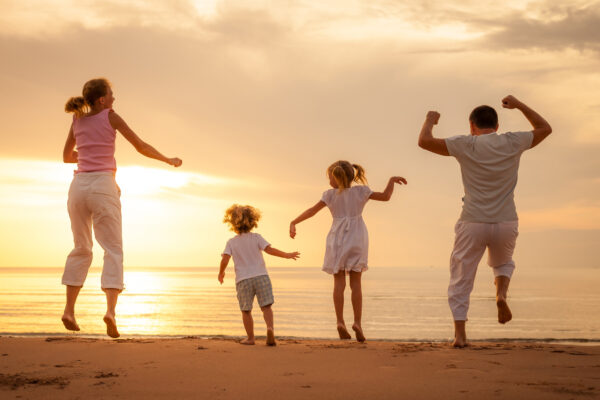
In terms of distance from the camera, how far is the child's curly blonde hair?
7.36 meters

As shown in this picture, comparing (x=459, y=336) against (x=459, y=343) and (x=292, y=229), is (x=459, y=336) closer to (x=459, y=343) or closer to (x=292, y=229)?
(x=459, y=343)

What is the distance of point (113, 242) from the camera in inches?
257

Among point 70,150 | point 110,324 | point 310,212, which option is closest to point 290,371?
point 110,324

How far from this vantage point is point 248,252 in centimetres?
736

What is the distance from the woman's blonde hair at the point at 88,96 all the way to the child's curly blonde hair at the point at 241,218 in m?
1.98

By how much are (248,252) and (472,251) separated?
2604 millimetres

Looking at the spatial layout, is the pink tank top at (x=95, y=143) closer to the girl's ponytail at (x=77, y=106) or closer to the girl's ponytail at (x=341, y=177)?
the girl's ponytail at (x=77, y=106)

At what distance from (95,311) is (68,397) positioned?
14.3 meters

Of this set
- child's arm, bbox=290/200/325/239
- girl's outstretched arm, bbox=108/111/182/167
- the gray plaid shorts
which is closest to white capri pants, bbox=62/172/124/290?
girl's outstretched arm, bbox=108/111/182/167

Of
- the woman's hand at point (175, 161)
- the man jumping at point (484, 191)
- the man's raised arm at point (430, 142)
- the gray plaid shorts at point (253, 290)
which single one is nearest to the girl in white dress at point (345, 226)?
the gray plaid shorts at point (253, 290)

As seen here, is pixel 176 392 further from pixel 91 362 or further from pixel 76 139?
pixel 76 139

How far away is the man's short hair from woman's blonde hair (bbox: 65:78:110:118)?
13.1ft

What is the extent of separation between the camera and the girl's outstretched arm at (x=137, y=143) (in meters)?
6.48

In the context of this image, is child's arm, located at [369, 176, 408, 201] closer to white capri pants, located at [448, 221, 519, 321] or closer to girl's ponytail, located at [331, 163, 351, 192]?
girl's ponytail, located at [331, 163, 351, 192]
